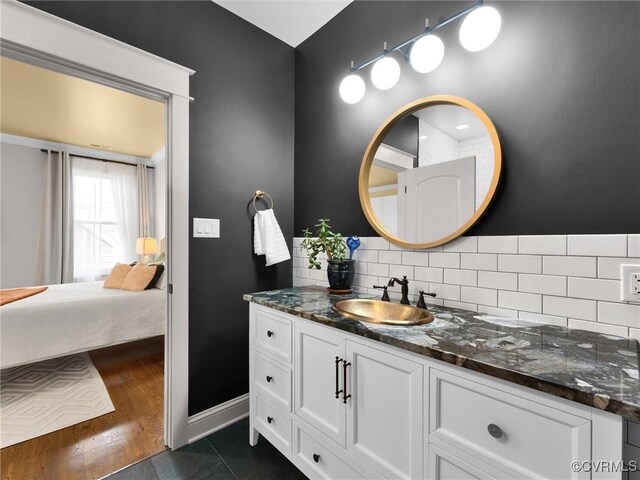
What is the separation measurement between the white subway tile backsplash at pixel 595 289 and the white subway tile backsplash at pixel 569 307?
2 cm

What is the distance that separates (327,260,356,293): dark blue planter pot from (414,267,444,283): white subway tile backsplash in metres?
0.37

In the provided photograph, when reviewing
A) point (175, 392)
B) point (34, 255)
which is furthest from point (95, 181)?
point (175, 392)

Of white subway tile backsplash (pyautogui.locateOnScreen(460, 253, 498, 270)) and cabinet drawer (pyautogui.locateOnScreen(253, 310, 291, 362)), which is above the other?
white subway tile backsplash (pyautogui.locateOnScreen(460, 253, 498, 270))

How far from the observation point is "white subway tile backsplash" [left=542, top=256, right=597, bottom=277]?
39.6 inches

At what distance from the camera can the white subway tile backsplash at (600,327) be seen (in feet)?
3.11

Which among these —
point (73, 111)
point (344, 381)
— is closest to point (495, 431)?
point (344, 381)

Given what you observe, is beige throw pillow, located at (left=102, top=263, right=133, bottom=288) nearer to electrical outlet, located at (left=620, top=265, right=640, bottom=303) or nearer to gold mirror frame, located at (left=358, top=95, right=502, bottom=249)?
gold mirror frame, located at (left=358, top=95, right=502, bottom=249)

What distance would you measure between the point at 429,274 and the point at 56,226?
5.37 metres

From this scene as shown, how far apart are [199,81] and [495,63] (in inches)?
62.1

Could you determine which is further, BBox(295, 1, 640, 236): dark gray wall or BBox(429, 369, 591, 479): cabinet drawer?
BBox(295, 1, 640, 236): dark gray wall

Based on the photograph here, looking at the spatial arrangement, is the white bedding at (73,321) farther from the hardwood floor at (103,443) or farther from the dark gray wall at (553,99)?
the dark gray wall at (553,99)

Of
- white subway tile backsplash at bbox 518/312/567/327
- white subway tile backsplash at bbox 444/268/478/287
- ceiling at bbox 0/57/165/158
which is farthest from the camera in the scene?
ceiling at bbox 0/57/165/158

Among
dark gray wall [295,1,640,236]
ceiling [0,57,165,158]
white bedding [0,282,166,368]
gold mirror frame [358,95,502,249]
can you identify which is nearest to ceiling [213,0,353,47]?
dark gray wall [295,1,640,236]

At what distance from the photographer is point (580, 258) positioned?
1026mm
